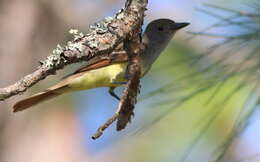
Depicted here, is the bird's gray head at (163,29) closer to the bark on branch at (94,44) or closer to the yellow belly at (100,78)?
the yellow belly at (100,78)

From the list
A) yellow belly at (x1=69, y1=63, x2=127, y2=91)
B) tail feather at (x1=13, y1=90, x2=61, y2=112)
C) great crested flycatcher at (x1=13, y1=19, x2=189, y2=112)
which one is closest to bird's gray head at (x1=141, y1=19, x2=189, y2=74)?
great crested flycatcher at (x1=13, y1=19, x2=189, y2=112)

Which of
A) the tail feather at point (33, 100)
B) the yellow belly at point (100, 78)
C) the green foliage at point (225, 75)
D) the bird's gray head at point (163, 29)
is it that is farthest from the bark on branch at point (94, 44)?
the bird's gray head at point (163, 29)

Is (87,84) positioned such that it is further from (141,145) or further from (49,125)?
(49,125)

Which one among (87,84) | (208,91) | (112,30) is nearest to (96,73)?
(87,84)

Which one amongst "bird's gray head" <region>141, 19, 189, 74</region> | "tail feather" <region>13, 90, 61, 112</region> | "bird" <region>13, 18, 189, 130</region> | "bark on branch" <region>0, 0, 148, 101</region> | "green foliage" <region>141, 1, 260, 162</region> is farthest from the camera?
"bird's gray head" <region>141, 19, 189, 74</region>

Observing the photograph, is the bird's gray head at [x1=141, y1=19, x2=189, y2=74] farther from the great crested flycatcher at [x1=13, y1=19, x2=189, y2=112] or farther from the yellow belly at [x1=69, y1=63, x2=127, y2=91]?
the yellow belly at [x1=69, y1=63, x2=127, y2=91]

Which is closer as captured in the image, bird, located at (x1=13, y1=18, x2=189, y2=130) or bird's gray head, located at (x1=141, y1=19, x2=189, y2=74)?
bird, located at (x1=13, y1=18, x2=189, y2=130)
